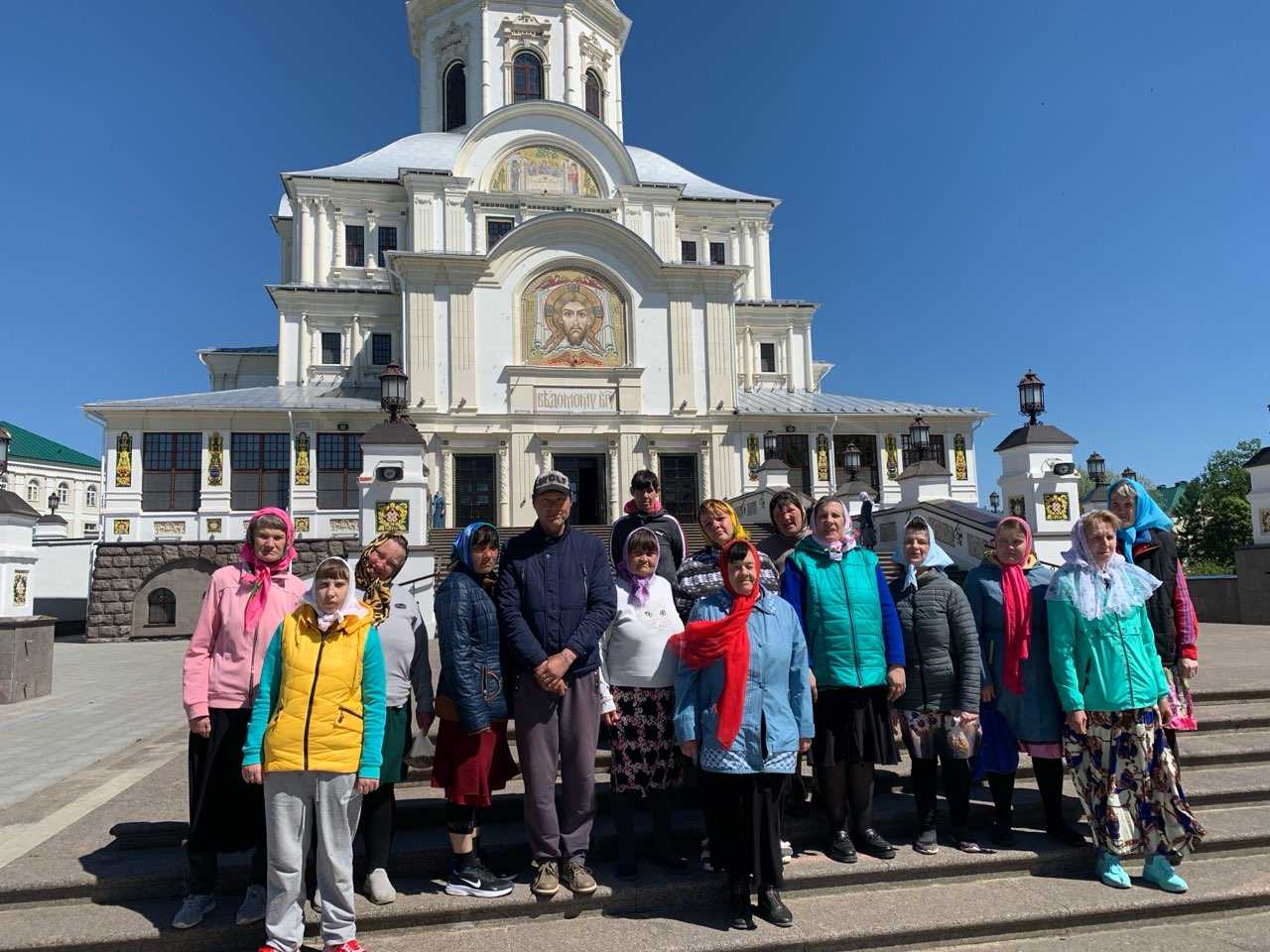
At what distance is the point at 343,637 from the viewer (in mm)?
3832

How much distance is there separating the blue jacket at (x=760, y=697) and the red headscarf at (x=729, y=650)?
0.12 feet

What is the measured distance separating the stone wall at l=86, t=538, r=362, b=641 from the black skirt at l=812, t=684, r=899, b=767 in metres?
16.6

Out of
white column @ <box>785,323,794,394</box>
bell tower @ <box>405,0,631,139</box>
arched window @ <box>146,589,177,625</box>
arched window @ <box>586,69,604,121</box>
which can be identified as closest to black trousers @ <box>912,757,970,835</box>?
arched window @ <box>146,589,177,625</box>

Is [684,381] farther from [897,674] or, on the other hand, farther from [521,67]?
[897,674]

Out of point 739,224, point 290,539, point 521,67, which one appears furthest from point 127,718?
point 521,67

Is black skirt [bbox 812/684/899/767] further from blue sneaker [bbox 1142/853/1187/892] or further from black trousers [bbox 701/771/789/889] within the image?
blue sneaker [bbox 1142/853/1187/892]

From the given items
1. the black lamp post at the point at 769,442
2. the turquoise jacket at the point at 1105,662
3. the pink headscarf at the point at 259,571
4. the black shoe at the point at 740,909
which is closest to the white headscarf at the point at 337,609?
the pink headscarf at the point at 259,571

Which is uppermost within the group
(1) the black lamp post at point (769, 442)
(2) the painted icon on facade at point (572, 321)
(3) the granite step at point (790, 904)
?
(2) the painted icon on facade at point (572, 321)

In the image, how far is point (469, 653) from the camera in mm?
4141

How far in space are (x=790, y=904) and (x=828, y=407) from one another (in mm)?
22952

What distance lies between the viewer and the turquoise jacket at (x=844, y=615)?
14.6 ft

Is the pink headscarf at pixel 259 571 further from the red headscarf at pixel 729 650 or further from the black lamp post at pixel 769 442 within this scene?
the black lamp post at pixel 769 442

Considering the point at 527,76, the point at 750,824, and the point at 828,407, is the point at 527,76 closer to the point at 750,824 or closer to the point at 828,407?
the point at 828,407

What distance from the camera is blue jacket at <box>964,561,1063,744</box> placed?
15.5ft
